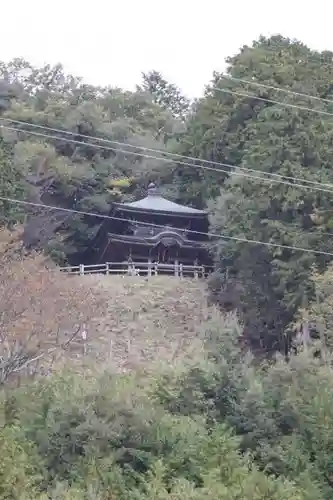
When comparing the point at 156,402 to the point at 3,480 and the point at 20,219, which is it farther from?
the point at 20,219

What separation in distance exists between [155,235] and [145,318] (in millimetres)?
6270

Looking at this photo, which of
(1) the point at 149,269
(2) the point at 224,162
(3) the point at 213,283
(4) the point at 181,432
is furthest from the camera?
(2) the point at 224,162

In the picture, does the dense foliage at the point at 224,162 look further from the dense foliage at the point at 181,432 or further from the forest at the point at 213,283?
the dense foliage at the point at 181,432

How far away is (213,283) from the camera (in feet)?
89.8

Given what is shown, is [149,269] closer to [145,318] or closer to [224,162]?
[145,318]

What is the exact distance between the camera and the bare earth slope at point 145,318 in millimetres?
22984

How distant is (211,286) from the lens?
27547 millimetres

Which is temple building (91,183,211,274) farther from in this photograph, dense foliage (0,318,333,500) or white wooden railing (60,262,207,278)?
dense foliage (0,318,333,500)

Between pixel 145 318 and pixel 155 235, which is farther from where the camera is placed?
pixel 155 235

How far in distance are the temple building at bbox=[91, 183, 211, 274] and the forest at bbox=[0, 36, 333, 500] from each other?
1.59 meters

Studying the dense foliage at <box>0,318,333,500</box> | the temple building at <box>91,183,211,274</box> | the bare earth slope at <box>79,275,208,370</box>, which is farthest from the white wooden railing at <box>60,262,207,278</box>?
the dense foliage at <box>0,318,333,500</box>

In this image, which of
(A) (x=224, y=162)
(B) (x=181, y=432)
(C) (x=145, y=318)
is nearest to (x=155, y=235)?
(A) (x=224, y=162)

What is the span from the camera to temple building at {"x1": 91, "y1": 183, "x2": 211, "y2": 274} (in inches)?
1220

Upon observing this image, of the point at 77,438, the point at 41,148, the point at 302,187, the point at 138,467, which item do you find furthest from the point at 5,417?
the point at 41,148
